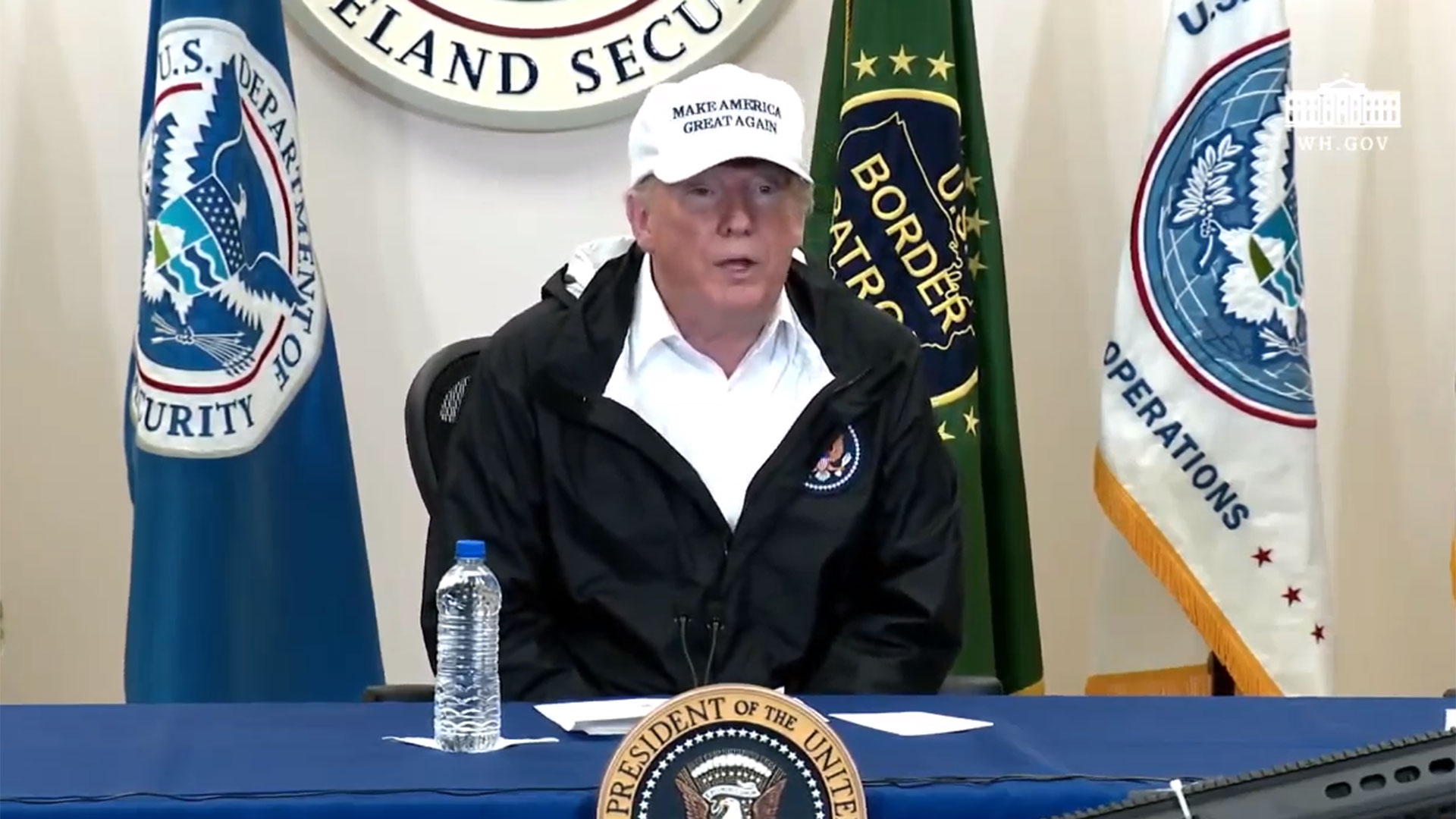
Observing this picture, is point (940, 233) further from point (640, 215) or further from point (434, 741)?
point (434, 741)

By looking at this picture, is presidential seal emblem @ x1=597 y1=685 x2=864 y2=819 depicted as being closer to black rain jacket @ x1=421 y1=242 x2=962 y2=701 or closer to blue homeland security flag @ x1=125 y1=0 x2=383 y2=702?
black rain jacket @ x1=421 y1=242 x2=962 y2=701

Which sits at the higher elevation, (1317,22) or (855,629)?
(1317,22)

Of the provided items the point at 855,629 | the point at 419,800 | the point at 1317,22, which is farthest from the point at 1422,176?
the point at 419,800

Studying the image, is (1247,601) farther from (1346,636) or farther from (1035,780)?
(1035,780)

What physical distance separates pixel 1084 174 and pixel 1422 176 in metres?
0.61

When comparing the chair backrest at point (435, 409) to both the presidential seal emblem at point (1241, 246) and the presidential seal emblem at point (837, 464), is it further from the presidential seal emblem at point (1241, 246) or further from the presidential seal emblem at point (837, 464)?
the presidential seal emblem at point (1241, 246)

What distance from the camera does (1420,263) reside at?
285 centimetres

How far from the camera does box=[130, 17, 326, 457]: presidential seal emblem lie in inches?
94.4

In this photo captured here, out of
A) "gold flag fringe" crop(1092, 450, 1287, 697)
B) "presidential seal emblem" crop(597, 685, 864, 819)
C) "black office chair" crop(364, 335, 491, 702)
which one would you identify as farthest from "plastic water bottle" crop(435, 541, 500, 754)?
"gold flag fringe" crop(1092, 450, 1287, 697)

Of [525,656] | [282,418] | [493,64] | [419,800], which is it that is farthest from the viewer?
[493,64]

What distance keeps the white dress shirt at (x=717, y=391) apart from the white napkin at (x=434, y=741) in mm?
596

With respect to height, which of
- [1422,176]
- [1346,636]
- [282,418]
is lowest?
[1346,636]

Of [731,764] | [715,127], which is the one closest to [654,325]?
[715,127]

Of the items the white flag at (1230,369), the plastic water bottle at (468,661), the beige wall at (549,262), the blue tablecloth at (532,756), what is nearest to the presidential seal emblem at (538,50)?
the beige wall at (549,262)
